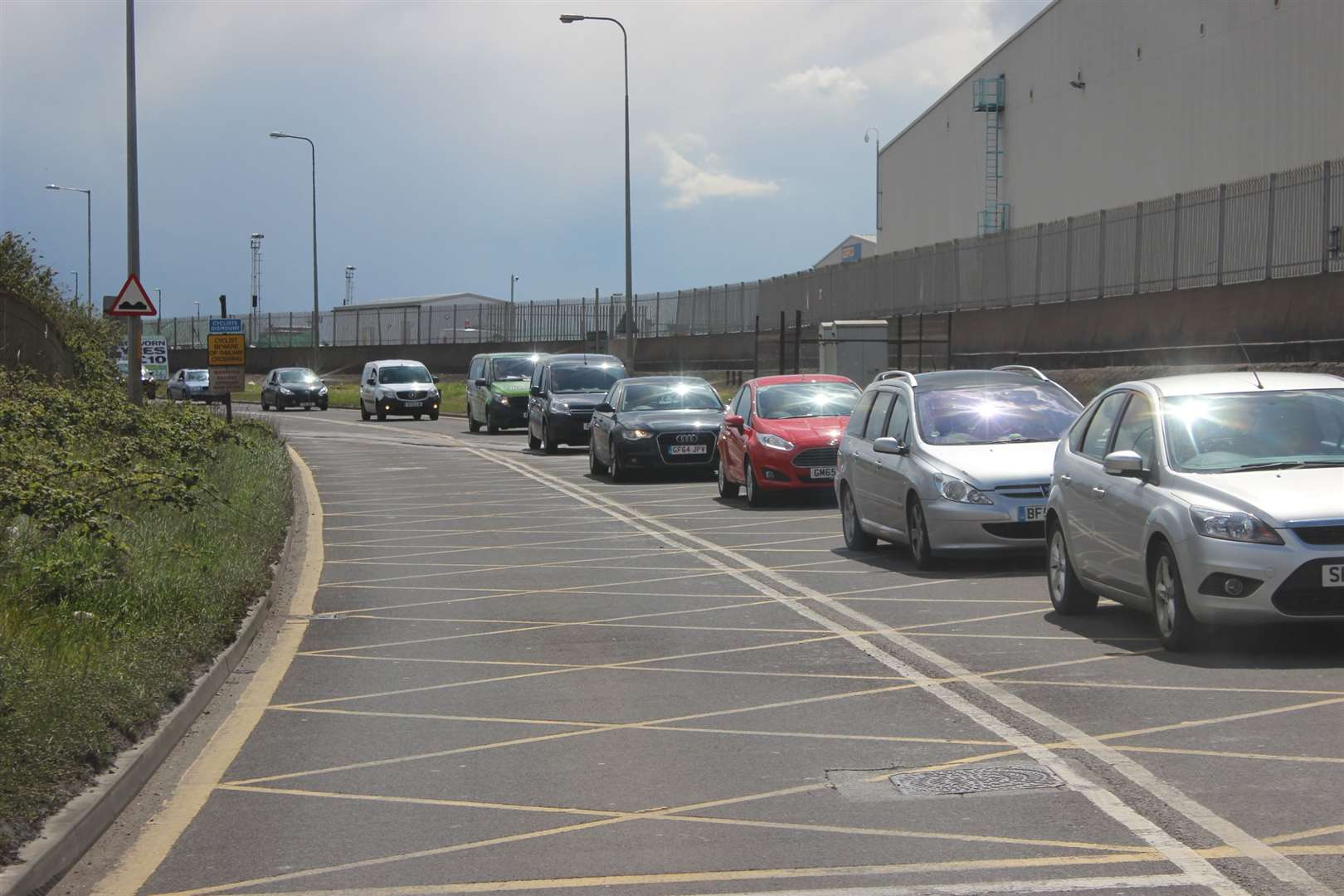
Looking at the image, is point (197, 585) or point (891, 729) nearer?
point (891, 729)

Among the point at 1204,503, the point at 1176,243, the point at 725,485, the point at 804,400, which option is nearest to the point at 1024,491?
the point at 1204,503

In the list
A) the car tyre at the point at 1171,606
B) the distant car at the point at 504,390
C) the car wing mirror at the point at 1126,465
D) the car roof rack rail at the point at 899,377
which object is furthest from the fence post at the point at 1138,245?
the car tyre at the point at 1171,606

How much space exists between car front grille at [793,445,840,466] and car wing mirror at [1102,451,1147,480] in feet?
32.9

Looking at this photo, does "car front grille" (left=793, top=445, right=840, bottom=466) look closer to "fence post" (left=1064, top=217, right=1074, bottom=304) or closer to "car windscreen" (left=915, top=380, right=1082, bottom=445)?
"car windscreen" (left=915, top=380, right=1082, bottom=445)

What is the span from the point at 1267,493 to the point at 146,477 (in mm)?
8440

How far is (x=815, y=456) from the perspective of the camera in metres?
19.9

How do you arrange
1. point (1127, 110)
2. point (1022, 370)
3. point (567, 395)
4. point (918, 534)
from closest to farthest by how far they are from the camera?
point (918, 534)
point (1022, 370)
point (567, 395)
point (1127, 110)

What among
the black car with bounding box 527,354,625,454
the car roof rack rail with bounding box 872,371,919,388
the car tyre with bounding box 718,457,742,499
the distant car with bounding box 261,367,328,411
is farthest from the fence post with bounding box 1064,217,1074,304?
the distant car with bounding box 261,367,328,411

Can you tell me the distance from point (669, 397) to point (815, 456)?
6.49 meters

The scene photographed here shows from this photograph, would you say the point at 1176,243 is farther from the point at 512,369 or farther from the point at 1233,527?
the point at 1233,527

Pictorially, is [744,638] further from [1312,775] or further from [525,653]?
[1312,775]

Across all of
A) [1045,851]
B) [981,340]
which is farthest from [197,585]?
[981,340]

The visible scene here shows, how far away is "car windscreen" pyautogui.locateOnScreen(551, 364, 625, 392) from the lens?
32.7 meters

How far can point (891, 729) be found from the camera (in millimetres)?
7582
